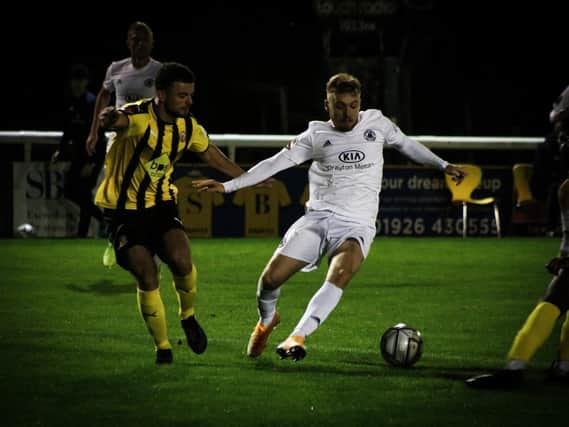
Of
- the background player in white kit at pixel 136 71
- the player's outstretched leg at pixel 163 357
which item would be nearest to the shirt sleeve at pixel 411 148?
the player's outstretched leg at pixel 163 357

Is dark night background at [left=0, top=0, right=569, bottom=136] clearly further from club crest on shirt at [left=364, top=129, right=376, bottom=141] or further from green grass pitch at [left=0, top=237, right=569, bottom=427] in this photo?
club crest on shirt at [left=364, top=129, right=376, bottom=141]

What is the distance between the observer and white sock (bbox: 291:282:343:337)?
310 inches

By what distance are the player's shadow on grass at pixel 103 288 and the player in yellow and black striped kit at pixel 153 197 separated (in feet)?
11.9

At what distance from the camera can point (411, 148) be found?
347 inches

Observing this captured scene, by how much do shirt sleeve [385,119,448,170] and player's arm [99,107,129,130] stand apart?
180 centimetres

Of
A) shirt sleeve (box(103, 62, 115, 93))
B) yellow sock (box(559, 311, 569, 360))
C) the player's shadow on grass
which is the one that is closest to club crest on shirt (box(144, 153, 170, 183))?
yellow sock (box(559, 311, 569, 360))

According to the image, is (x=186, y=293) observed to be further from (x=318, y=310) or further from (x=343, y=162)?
(x=343, y=162)

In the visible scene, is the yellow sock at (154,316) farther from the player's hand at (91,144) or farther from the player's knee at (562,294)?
the player's hand at (91,144)

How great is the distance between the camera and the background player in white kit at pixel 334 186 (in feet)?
27.3

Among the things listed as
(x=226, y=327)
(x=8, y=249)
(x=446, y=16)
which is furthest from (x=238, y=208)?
(x=446, y=16)

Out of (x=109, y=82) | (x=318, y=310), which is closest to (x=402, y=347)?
(x=318, y=310)

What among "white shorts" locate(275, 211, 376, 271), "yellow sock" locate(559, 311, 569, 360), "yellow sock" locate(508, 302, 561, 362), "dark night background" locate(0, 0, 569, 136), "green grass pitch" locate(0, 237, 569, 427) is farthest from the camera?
"dark night background" locate(0, 0, 569, 136)

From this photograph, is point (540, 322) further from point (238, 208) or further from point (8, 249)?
point (238, 208)

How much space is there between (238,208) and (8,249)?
3.94 meters
